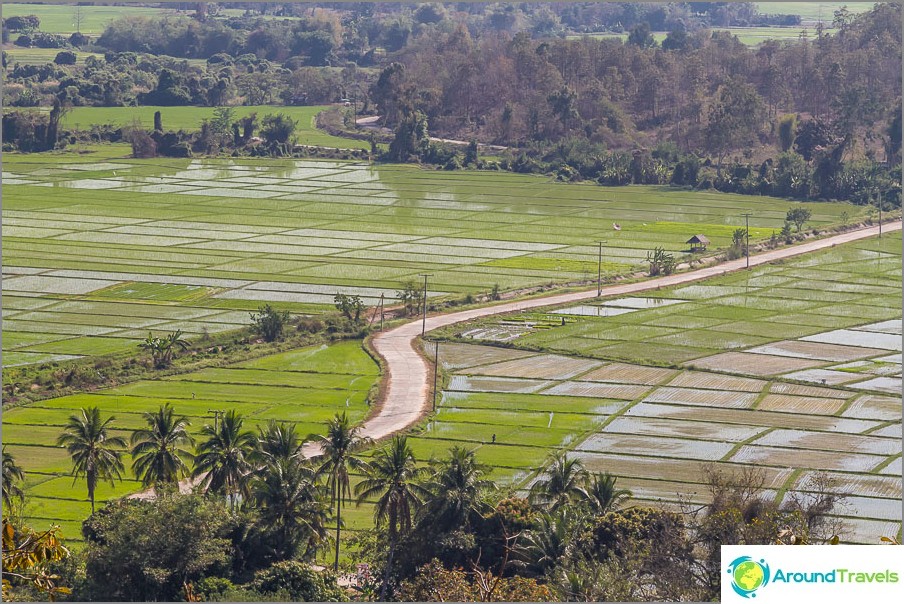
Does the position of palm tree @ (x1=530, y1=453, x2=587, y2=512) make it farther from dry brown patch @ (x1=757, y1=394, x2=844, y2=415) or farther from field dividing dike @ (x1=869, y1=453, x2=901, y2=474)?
dry brown patch @ (x1=757, y1=394, x2=844, y2=415)

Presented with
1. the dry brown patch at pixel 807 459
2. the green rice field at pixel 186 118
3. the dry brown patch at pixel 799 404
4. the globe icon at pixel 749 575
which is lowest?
the green rice field at pixel 186 118

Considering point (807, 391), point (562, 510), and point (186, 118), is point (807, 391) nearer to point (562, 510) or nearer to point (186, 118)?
point (562, 510)

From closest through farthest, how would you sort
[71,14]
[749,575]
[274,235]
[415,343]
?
[749,575] < [415,343] < [274,235] < [71,14]

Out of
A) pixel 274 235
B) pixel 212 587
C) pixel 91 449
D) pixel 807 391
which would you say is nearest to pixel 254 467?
pixel 91 449

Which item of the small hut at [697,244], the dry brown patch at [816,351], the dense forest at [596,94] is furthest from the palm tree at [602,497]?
the dense forest at [596,94]

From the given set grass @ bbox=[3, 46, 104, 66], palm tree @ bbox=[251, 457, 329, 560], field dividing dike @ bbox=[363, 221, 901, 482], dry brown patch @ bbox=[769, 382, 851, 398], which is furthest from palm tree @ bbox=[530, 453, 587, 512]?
grass @ bbox=[3, 46, 104, 66]

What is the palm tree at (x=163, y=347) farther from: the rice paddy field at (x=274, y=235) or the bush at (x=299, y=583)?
the bush at (x=299, y=583)
